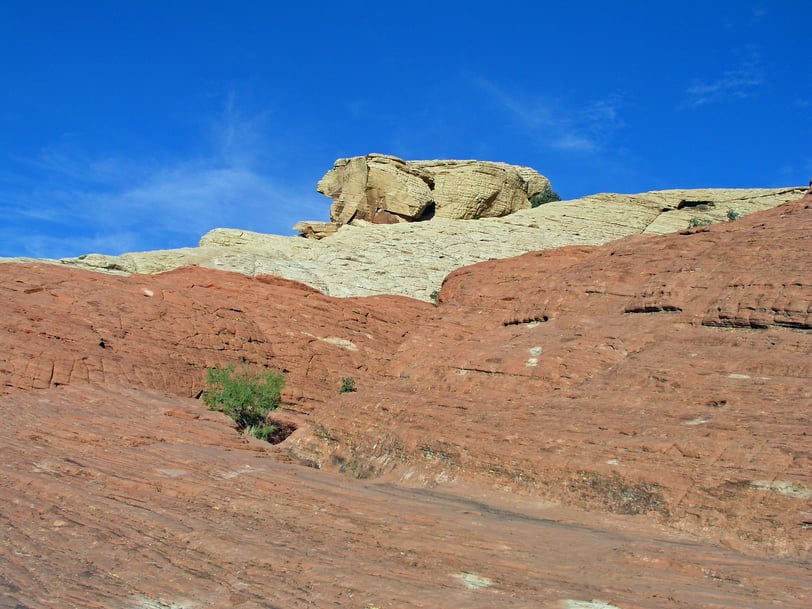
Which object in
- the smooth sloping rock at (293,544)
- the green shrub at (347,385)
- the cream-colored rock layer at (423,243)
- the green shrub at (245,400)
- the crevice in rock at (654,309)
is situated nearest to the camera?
the smooth sloping rock at (293,544)

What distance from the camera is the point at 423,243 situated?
46.3m

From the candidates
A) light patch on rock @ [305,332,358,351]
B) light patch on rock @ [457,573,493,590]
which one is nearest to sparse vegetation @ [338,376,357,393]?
light patch on rock @ [305,332,358,351]

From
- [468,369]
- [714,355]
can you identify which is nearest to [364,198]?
[468,369]

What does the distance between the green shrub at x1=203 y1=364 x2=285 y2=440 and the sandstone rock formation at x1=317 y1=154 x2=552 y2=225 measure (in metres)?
32.0

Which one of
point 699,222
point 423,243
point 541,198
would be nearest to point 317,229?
point 423,243

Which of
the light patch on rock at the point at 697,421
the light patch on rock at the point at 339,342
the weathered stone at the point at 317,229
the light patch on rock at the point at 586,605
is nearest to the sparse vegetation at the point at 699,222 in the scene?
the weathered stone at the point at 317,229

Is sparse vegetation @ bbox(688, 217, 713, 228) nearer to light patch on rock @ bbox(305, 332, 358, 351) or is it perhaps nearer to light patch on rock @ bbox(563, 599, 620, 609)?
light patch on rock @ bbox(305, 332, 358, 351)

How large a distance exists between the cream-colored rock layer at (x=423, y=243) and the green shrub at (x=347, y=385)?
1318 centimetres

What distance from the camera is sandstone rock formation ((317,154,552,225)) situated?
54625 millimetres

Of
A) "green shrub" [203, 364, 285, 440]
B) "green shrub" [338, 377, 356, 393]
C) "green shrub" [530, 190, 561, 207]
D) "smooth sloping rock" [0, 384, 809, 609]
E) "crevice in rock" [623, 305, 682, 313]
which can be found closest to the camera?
"smooth sloping rock" [0, 384, 809, 609]

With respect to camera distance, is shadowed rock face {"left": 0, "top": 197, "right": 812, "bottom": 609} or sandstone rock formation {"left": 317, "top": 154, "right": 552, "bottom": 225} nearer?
shadowed rock face {"left": 0, "top": 197, "right": 812, "bottom": 609}

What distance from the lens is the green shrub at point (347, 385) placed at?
26008 mm

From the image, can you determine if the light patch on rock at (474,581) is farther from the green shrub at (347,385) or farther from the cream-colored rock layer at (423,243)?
the cream-colored rock layer at (423,243)

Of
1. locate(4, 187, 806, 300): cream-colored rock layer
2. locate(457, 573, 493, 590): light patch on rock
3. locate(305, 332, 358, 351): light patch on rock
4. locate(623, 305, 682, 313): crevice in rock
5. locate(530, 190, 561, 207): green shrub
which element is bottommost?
locate(457, 573, 493, 590): light patch on rock
